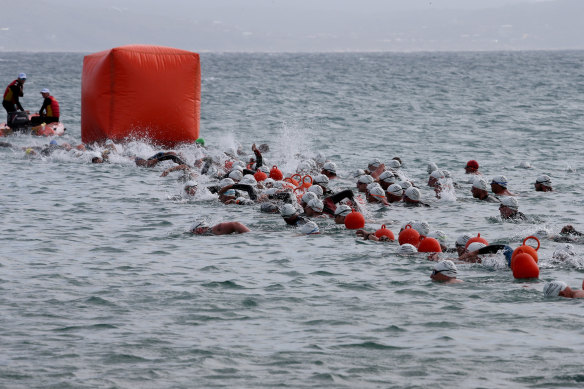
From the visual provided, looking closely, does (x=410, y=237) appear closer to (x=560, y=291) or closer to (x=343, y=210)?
(x=343, y=210)

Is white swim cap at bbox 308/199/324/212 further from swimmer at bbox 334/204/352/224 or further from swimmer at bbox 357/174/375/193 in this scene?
swimmer at bbox 357/174/375/193

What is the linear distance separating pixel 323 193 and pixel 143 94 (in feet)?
25.3

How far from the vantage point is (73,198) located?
741 inches

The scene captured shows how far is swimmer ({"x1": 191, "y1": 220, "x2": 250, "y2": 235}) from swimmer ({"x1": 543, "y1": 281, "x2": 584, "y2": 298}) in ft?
20.0

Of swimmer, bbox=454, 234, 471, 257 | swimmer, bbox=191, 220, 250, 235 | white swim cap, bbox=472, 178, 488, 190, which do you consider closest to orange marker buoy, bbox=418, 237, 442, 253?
swimmer, bbox=454, 234, 471, 257

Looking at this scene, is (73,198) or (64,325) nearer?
(64,325)

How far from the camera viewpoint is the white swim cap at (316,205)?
15.8 meters

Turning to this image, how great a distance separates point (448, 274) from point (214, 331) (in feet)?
11.9

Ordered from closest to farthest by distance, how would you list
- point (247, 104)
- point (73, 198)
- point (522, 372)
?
point (522, 372)
point (73, 198)
point (247, 104)

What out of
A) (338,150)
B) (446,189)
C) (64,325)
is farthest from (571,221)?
(338,150)

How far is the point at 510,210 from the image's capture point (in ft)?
52.2

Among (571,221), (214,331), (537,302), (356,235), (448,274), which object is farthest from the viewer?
(571,221)

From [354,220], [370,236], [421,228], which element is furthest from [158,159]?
[421,228]

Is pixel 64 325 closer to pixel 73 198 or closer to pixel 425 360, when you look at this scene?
pixel 425 360
